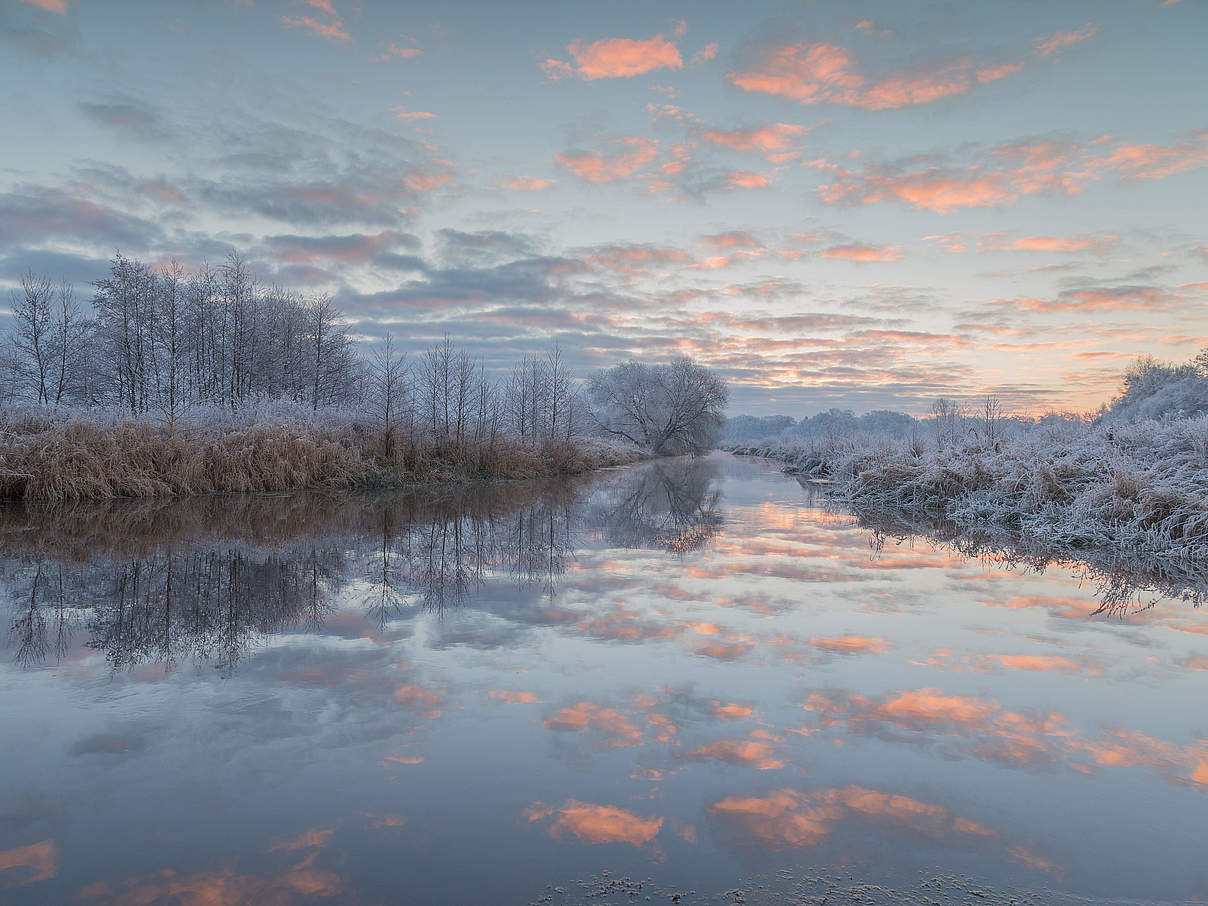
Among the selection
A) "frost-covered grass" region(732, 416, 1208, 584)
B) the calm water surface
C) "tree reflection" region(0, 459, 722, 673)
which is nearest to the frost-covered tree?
"frost-covered grass" region(732, 416, 1208, 584)

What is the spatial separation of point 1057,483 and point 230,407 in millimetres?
18159

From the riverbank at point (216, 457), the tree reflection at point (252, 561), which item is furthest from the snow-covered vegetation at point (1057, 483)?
the riverbank at point (216, 457)

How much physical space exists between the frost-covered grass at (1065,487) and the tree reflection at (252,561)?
4651mm

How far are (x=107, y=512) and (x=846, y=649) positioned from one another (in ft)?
35.2

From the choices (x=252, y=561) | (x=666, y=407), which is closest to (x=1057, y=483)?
(x=252, y=561)

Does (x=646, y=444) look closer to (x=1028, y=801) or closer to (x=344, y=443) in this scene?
(x=344, y=443)

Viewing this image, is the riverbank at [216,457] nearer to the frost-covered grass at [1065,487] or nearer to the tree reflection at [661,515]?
the tree reflection at [661,515]

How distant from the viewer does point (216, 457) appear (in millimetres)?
13352

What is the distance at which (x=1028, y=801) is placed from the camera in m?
2.54

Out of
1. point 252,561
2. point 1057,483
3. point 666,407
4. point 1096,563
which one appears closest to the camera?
point 252,561

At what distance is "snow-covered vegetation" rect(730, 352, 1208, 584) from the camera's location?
889 centimetres

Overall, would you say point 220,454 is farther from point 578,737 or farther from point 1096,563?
point 1096,563

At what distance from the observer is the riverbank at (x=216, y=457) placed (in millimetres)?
11242

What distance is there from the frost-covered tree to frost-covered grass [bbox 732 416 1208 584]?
3205 cm
